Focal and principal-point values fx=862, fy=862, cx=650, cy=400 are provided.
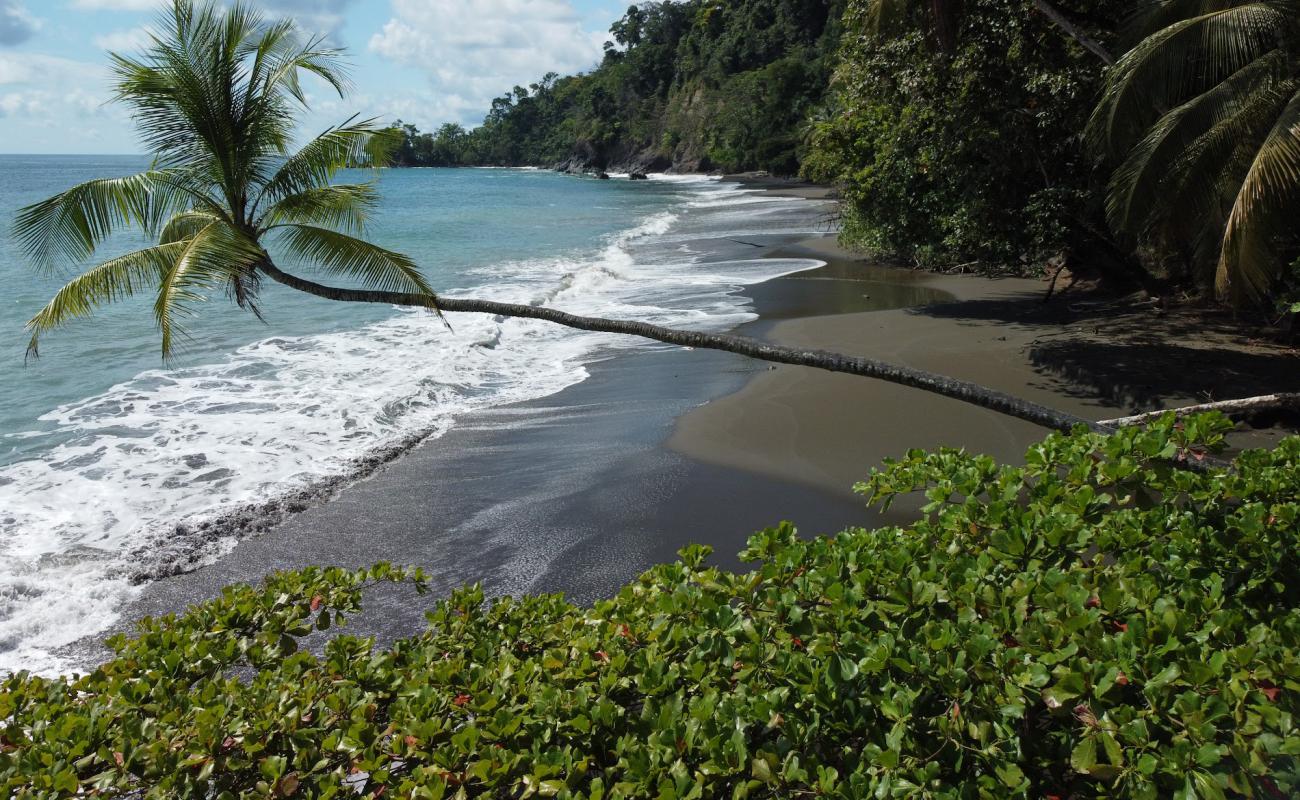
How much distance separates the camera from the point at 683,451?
945cm

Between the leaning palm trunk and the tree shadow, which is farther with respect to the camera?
the tree shadow

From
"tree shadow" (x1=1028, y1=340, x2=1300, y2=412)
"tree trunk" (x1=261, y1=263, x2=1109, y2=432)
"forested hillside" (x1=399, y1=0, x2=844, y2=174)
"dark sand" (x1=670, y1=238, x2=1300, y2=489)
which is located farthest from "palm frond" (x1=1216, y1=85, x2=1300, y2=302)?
"forested hillside" (x1=399, y1=0, x2=844, y2=174)

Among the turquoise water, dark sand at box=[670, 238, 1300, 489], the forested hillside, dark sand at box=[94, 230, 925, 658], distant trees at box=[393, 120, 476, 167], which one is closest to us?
dark sand at box=[94, 230, 925, 658]

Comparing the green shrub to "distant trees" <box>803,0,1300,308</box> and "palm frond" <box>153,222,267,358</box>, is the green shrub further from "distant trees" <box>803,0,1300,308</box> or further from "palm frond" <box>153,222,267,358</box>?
"distant trees" <box>803,0,1300,308</box>

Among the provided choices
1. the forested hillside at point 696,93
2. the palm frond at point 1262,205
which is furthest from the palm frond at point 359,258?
the forested hillside at point 696,93

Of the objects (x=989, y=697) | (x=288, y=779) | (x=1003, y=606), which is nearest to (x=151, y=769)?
(x=288, y=779)

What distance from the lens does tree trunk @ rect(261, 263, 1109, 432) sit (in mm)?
6156

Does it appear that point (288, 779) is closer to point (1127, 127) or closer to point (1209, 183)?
point (1209, 183)

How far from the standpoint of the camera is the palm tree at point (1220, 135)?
6.70 metres

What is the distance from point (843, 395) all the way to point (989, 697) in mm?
8222

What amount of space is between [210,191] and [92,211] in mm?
989

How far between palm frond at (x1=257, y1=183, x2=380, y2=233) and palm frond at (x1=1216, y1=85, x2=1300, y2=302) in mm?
7467

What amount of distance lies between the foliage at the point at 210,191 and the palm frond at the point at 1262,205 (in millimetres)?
6511

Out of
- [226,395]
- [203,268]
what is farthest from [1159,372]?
[226,395]
